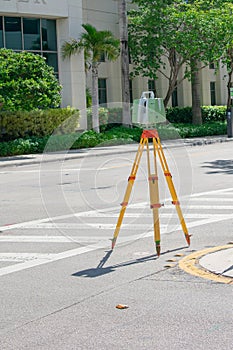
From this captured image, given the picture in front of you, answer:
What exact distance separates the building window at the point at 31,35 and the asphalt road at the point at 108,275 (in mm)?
20879

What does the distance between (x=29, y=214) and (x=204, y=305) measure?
6.83 meters

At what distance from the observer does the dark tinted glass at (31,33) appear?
35.1 m

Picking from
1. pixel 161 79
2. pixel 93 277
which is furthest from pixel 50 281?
pixel 161 79

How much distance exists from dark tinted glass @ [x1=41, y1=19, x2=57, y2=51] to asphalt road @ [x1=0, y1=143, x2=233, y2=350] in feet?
72.7

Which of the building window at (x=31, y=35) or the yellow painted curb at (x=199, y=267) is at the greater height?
the building window at (x=31, y=35)

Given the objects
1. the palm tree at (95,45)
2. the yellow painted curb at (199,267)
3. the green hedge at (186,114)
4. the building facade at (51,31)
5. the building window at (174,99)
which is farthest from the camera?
the building window at (174,99)

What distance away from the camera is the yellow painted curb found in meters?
7.23

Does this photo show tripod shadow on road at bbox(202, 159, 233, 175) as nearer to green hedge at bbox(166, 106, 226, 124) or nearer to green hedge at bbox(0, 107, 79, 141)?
green hedge at bbox(0, 107, 79, 141)

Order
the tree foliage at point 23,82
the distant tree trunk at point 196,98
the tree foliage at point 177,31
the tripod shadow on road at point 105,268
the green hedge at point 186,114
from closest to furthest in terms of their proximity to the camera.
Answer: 1. the tripod shadow on road at point 105,268
2. the tree foliage at point 23,82
3. the tree foliage at point 177,31
4. the distant tree trunk at point 196,98
5. the green hedge at point 186,114

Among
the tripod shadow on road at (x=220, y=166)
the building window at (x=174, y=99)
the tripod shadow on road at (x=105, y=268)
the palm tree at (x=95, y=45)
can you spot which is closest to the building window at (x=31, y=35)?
the palm tree at (x=95, y=45)

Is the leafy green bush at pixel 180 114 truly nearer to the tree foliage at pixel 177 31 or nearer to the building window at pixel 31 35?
the tree foliage at pixel 177 31

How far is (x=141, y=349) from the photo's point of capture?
5.31 meters

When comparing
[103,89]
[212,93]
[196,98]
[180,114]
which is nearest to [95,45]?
[196,98]

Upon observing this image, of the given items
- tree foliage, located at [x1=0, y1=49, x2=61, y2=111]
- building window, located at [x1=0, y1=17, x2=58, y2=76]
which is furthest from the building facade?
tree foliage, located at [x1=0, y1=49, x2=61, y2=111]
